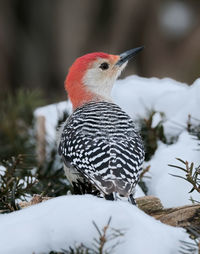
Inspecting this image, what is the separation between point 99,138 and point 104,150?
0.21 m

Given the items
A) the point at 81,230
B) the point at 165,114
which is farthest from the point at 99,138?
the point at 81,230

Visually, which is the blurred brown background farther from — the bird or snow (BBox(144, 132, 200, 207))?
snow (BBox(144, 132, 200, 207))

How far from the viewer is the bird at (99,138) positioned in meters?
3.19

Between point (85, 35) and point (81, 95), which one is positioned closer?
point (81, 95)

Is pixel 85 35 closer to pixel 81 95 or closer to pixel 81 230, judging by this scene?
pixel 81 95

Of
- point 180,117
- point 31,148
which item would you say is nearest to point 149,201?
point 180,117

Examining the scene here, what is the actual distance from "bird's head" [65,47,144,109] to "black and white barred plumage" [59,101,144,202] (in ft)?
2.05

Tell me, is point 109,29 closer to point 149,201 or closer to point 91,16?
point 91,16

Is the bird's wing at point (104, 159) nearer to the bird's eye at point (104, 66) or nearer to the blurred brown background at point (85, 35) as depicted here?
the bird's eye at point (104, 66)

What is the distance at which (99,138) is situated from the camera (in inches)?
140

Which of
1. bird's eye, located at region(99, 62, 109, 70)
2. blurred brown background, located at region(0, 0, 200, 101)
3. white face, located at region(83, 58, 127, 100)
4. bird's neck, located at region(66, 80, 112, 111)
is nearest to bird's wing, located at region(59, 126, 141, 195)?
bird's neck, located at region(66, 80, 112, 111)

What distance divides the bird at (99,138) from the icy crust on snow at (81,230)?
0.82 meters

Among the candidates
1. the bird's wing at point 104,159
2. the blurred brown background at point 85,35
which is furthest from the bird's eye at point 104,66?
the blurred brown background at point 85,35

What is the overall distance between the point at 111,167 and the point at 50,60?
10.3 meters
